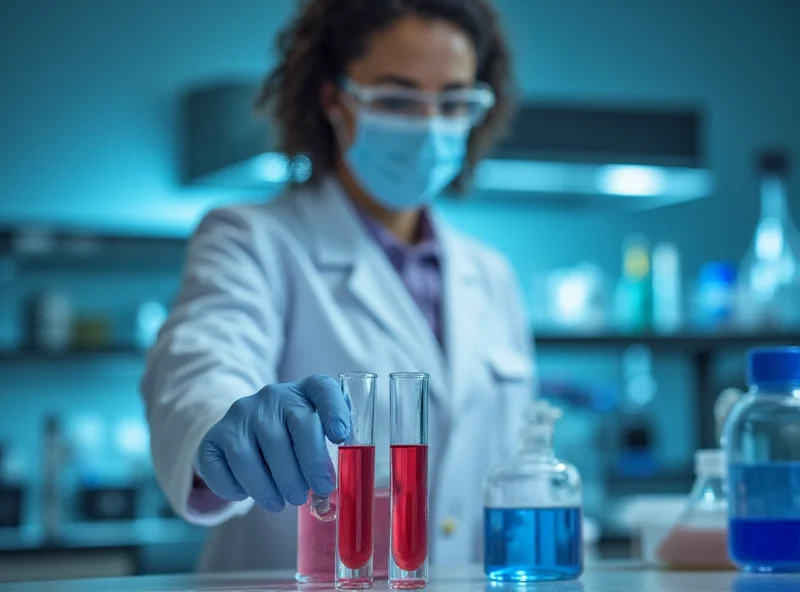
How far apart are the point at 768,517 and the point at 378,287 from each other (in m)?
0.83

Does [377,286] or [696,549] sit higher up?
[377,286]

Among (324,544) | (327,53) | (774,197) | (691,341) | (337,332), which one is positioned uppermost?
(774,197)

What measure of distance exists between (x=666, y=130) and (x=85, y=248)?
6.39ft

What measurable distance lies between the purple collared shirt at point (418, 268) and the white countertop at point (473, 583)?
74cm

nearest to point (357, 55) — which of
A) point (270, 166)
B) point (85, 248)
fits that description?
point (270, 166)

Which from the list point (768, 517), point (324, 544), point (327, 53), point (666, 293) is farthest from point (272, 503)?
point (666, 293)

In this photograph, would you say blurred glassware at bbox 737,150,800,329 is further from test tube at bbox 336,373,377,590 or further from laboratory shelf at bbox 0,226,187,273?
test tube at bbox 336,373,377,590

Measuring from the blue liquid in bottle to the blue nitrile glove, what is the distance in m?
0.48

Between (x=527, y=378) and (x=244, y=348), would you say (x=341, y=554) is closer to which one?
(x=244, y=348)

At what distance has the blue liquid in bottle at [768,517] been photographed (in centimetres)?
122

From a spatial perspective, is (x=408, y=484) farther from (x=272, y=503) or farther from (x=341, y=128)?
(x=341, y=128)

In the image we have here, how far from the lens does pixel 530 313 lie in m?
4.21

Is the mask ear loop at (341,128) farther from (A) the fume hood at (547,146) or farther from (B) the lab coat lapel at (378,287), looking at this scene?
(A) the fume hood at (547,146)

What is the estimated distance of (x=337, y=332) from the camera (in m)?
1.81
